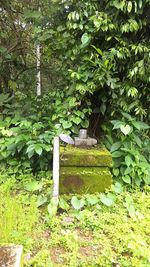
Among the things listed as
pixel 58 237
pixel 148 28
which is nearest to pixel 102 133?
pixel 148 28

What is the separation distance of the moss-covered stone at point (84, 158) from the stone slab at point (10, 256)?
102cm

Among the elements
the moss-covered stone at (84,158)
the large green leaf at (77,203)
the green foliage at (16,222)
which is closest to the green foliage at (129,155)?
the moss-covered stone at (84,158)

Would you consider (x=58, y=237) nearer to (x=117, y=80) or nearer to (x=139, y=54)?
(x=117, y=80)

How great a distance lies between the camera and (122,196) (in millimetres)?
2396

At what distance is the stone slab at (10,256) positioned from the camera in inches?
51.2

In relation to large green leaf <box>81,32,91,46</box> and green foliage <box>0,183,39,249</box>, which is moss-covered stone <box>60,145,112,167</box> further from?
large green leaf <box>81,32,91,46</box>

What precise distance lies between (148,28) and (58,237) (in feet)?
7.43

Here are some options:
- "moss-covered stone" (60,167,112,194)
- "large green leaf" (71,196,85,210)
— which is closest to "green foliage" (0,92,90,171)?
"moss-covered stone" (60,167,112,194)

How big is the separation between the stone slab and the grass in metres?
0.23

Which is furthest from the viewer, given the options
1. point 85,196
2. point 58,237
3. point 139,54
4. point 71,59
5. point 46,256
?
point 71,59

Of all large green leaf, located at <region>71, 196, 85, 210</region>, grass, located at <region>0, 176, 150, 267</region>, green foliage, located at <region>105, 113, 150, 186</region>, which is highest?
green foliage, located at <region>105, 113, 150, 186</region>

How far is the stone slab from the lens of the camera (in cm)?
130

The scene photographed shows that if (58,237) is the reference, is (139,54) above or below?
above

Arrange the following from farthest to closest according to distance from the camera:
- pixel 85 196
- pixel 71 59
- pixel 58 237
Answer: pixel 71 59
pixel 85 196
pixel 58 237
